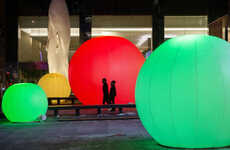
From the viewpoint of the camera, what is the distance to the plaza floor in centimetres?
667

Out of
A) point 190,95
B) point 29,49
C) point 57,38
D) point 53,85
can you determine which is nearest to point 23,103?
point 190,95

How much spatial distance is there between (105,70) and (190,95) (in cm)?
801

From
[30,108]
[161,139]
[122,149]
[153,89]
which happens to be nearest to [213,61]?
[153,89]

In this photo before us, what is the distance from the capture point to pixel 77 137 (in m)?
7.87

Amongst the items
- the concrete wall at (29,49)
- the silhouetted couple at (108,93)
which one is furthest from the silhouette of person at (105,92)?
the concrete wall at (29,49)

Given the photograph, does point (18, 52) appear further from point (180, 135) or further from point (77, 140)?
point (180, 135)

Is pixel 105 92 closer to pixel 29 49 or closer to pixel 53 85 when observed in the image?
pixel 53 85

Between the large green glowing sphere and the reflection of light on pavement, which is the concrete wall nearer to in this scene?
the reflection of light on pavement

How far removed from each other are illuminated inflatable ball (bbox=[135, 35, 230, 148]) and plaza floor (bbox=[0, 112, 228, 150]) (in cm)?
58

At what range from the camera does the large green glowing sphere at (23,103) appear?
35.8ft

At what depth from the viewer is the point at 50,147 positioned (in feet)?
21.9

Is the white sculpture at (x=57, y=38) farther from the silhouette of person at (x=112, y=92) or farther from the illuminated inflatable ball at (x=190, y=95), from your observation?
the illuminated inflatable ball at (x=190, y=95)

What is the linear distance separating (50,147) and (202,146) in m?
2.53

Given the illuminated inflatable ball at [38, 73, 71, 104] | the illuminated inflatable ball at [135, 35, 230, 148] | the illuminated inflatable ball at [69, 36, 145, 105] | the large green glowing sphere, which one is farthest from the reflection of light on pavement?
the illuminated inflatable ball at [135, 35, 230, 148]
